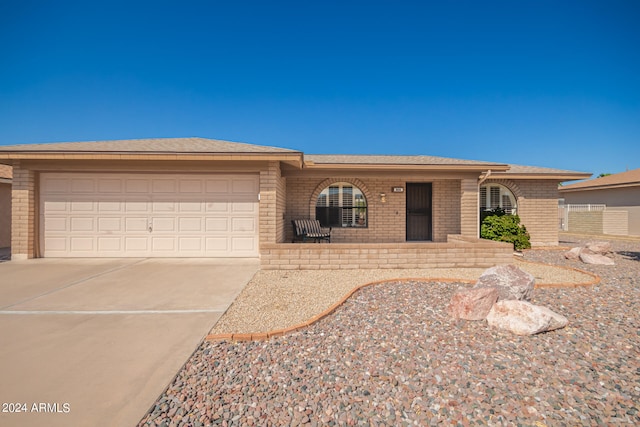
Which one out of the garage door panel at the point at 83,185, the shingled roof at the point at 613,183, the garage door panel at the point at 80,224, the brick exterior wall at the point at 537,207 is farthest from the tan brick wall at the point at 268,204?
the shingled roof at the point at 613,183

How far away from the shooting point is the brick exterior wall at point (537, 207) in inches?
410

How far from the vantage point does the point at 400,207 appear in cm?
999

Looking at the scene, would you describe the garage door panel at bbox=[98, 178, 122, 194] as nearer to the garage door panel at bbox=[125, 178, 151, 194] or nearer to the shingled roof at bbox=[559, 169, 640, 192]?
the garage door panel at bbox=[125, 178, 151, 194]

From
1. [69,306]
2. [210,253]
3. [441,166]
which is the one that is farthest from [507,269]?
[210,253]

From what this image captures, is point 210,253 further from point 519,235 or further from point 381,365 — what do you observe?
point 519,235

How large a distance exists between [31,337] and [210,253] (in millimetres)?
4615

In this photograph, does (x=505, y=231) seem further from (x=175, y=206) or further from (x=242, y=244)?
(x=175, y=206)

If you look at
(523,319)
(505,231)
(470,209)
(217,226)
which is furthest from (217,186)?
(505,231)

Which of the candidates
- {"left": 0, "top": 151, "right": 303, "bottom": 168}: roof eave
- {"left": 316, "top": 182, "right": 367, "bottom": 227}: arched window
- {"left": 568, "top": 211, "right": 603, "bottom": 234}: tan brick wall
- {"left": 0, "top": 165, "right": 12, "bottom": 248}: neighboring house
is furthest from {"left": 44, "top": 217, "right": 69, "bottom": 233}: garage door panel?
{"left": 568, "top": 211, "right": 603, "bottom": 234}: tan brick wall

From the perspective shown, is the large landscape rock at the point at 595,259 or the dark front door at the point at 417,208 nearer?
the large landscape rock at the point at 595,259

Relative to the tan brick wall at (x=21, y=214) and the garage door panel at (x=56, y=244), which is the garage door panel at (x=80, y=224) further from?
the tan brick wall at (x=21, y=214)

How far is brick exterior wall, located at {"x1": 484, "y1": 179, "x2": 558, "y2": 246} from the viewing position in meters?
10.4

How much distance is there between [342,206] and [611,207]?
1683cm

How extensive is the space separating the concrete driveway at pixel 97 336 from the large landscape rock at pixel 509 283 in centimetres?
372
